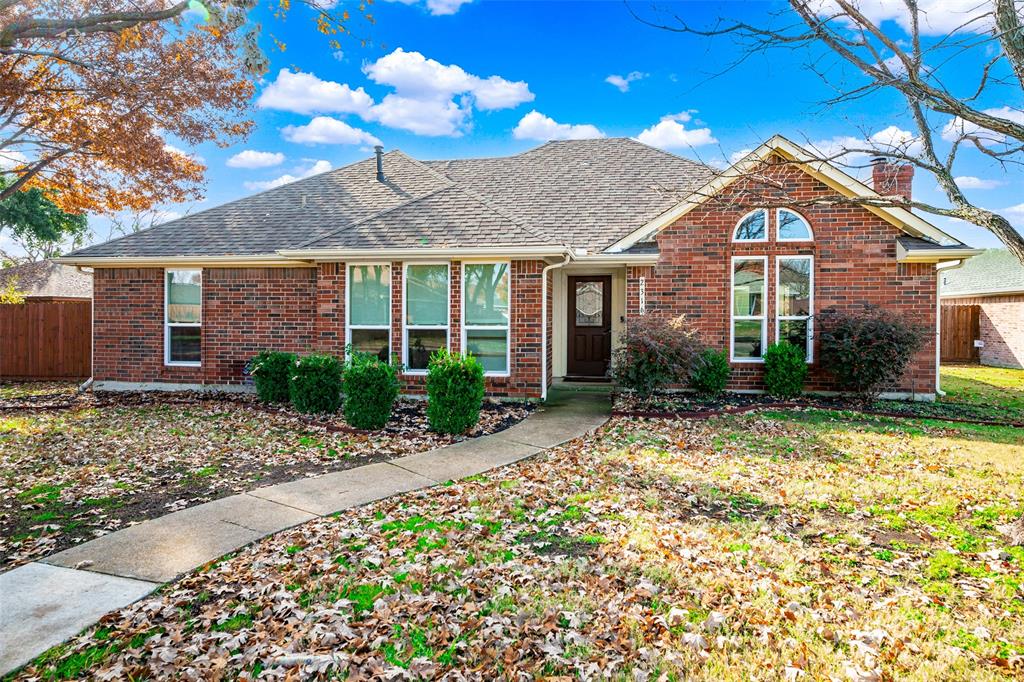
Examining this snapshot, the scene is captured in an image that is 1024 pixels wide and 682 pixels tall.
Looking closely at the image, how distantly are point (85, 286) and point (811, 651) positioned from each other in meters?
36.9

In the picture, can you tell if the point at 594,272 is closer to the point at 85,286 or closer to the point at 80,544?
the point at 80,544

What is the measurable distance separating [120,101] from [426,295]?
9.34 m

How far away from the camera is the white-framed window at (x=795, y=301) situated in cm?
1106

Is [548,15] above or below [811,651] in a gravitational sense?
above

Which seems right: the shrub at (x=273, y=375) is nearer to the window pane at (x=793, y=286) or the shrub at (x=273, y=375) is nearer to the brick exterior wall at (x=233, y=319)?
the brick exterior wall at (x=233, y=319)

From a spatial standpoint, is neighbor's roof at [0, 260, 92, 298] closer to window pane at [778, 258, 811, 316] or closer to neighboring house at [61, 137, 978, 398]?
neighboring house at [61, 137, 978, 398]

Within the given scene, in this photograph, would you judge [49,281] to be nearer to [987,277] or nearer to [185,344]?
[185,344]

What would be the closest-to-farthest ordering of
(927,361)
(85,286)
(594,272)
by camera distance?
(927,361) < (594,272) < (85,286)

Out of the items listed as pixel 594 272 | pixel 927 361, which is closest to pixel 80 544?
pixel 594 272

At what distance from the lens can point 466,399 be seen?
7.98m

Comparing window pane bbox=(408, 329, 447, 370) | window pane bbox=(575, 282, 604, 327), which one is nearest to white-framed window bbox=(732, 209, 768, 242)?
window pane bbox=(575, 282, 604, 327)

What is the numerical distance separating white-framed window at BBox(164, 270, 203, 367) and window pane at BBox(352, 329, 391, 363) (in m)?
3.94

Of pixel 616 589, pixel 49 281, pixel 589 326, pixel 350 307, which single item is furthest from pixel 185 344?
pixel 49 281

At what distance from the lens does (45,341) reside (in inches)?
591
